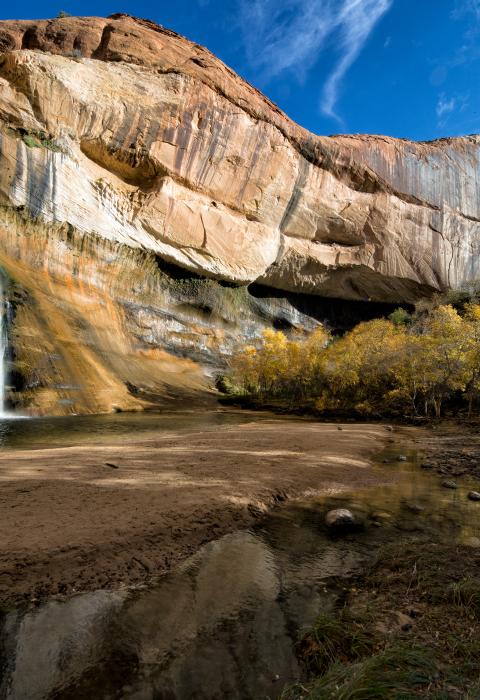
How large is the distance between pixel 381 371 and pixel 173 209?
2605cm

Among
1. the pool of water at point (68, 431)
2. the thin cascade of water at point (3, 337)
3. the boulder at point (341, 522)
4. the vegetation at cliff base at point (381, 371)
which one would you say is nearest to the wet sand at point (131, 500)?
the boulder at point (341, 522)

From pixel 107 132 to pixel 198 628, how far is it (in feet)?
131

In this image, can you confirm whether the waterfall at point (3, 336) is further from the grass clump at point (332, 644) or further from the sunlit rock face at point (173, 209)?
the grass clump at point (332, 644)

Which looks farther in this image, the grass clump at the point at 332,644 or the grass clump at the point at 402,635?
the grass clump at the point at 332,644

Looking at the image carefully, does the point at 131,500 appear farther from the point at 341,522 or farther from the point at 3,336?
the point at 3,336

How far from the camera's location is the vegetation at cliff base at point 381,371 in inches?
822

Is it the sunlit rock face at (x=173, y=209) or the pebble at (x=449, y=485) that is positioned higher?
the sunlit rock face at (x=173, y=209)

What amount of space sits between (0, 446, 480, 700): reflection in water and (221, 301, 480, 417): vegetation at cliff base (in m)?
18.1

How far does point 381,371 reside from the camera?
964 inches

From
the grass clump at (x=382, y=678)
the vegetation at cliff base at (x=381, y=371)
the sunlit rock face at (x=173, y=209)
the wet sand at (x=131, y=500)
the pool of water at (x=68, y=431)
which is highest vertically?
the sunlit rock face at (x=173, y=209)

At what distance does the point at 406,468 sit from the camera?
990 cm

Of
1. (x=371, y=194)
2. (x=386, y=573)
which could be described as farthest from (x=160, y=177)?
(x=386, y=573)

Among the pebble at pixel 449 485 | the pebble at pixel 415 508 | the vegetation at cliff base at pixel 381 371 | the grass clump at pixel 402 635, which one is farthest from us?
the vegetation at cliff base at pixel 381 371

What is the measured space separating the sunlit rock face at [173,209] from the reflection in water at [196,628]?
782 inches
